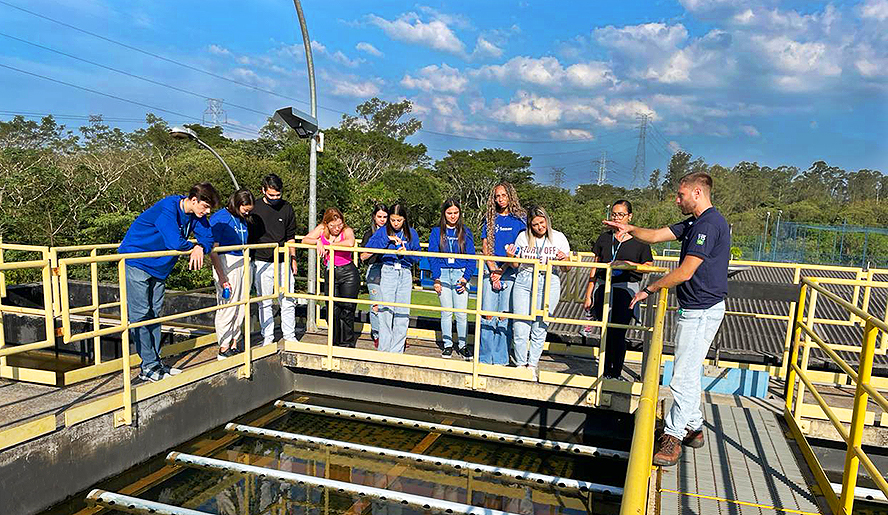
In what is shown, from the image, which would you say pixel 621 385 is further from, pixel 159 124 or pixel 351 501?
pixel 159 124

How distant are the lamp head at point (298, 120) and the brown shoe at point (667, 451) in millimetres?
5380

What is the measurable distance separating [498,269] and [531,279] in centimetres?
35

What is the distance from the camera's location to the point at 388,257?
20.8 ft

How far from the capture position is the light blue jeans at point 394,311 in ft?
20.8

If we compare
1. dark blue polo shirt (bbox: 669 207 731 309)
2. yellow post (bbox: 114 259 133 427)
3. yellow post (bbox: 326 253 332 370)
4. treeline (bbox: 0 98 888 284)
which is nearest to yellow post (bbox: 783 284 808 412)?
dark blue polo shirt (bbox: 669 207 731 309)

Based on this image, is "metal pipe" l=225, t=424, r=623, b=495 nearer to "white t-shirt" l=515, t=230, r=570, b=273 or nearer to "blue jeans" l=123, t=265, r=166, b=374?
"blue jeans" l=123, t=265, r=166, b=374

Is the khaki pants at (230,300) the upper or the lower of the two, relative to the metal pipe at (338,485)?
upper

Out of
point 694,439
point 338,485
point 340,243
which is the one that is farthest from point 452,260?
point 694,439

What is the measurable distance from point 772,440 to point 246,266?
15.8 ft

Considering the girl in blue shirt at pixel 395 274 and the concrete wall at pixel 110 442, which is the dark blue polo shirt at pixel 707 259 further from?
the concrete wall at pixel 110 442

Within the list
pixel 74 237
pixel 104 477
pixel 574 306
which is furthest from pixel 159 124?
pixel 104 477

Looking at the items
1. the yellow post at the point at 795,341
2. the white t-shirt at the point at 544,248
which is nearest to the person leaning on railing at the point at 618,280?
the white t-shirt at the point at 544,248

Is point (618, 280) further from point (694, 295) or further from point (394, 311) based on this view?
point (394, 311)

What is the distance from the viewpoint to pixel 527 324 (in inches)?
233
